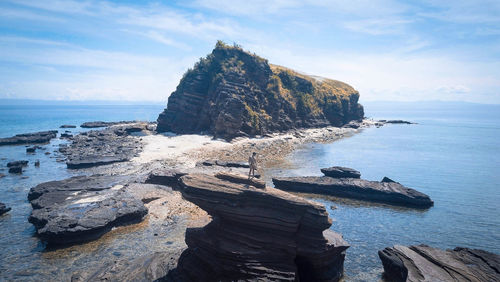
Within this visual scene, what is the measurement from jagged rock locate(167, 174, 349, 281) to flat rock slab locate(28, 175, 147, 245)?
8.86m

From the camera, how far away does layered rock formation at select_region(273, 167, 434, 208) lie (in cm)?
3183

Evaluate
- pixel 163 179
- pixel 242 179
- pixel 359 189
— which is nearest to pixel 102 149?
pixel 163 179

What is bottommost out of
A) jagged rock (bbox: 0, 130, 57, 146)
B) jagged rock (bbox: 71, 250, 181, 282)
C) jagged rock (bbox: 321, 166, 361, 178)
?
jagged rock (bbox: 0, 130, 57, 146)

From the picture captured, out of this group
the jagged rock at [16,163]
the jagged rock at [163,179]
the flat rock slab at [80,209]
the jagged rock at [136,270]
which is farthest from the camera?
the jagged rock at [16,163]

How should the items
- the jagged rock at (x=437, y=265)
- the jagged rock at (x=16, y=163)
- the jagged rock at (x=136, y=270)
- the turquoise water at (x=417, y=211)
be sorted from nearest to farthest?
the jagged rock at (x=437, y=265), the jagged rock at (x=136, y=270), the turquoise water at (x=417, y=211), the jagged rock at (x=16, y=163)

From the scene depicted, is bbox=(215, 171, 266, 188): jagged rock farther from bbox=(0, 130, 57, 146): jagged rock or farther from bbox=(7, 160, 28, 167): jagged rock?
bbox=(0, 130, 57, 146): jagged rock

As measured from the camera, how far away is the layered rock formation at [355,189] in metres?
31.8

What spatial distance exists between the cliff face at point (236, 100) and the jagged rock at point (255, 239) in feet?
150

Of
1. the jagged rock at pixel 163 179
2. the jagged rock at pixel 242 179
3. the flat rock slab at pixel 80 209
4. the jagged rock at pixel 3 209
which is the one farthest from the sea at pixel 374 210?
the jagged rock at pixel 163 179

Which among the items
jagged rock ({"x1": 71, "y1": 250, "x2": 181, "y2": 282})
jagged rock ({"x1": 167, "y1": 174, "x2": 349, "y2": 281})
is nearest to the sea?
jagged rock ({"x1": 71, "y1": 250, "x2": 181, "y2": 282})

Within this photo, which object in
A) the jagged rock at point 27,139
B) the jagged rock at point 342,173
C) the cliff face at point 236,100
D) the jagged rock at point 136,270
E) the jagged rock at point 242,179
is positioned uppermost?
the cliff face at point 236,100

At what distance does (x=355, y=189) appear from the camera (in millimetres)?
34281

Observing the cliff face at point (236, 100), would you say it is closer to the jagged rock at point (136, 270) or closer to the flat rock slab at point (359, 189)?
the flat rock slab at point (359, 189)

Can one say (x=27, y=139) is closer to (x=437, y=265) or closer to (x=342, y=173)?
(x=342, y=173)
